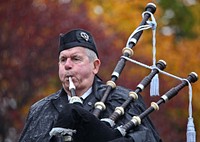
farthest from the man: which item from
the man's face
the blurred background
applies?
the blurred background

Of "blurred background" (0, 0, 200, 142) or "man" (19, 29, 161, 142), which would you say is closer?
"man" (19, 29, 161, 142)

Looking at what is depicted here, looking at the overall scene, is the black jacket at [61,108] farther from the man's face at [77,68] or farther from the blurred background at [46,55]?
the blurred background at [46,55]

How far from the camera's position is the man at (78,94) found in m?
7.17

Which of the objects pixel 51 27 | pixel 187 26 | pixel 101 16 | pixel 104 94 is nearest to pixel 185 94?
pixel 101 16

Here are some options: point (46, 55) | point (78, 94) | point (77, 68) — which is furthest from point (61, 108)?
point (46, 55)

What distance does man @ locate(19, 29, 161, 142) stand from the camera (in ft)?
23.5

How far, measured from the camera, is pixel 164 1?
27297 millimetres

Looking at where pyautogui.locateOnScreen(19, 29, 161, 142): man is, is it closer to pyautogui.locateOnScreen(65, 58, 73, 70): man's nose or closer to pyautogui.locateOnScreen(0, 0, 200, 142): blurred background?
pyautogui.locateOnScreen(65, 58, 73, 70): man's nose

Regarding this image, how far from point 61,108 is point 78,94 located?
0.20 meters

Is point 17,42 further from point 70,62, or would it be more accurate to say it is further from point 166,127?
point 70,62

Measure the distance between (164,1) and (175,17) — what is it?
68 centimetres

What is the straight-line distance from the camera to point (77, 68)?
23.6ft

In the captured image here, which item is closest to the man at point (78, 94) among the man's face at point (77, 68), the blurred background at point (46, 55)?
the man's face at point (77, 68)

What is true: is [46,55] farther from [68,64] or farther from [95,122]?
[95,122]
